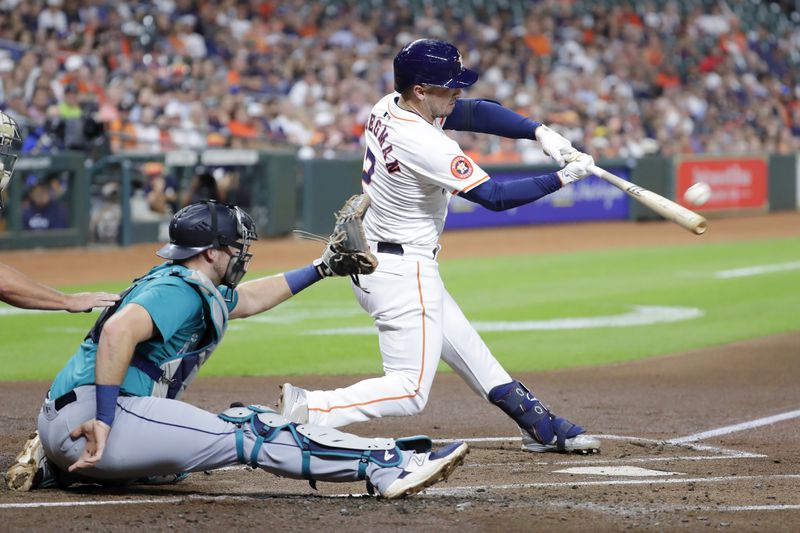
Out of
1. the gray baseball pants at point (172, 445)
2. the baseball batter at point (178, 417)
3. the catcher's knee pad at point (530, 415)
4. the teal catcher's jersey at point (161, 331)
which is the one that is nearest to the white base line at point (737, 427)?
the catcher's knee pad at point (530, 415)

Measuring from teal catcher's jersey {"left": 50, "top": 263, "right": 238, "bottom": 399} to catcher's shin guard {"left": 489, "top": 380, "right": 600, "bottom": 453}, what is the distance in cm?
176

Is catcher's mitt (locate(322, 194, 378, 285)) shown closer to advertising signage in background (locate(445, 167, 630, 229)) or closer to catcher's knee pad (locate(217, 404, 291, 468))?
catcher's knee pad (locate(217, 404, 291, 468))

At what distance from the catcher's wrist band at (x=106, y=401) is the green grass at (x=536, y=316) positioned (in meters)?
4.17

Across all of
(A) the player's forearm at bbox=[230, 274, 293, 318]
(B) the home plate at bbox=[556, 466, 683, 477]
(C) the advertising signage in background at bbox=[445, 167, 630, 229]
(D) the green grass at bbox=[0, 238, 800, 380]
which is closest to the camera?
(A) the player's forearm at bbox=[230, 274, 293, 318]

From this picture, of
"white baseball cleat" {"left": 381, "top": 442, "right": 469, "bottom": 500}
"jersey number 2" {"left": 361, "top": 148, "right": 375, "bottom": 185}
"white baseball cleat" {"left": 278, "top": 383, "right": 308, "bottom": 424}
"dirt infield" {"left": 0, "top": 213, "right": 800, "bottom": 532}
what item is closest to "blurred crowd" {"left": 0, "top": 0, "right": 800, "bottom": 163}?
"dirt infield" {"left": 0, "top": 213, "right": 800, "bottom": 532}

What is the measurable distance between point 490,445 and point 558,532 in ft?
6.90

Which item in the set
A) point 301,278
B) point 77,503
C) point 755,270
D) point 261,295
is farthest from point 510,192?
point 755,270

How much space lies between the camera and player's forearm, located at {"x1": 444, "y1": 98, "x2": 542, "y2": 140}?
591 cm

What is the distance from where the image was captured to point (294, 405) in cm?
527

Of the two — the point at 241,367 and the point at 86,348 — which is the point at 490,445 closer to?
the point at 86,348

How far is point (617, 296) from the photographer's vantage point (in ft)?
42.6

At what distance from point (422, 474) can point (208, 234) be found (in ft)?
4.15

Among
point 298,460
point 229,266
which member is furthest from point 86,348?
point 298,460

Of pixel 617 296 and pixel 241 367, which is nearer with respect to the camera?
pixel 241 367
